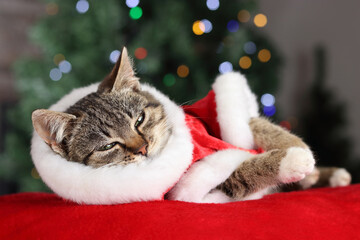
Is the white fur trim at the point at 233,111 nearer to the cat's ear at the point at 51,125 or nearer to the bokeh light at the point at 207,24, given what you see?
the cat's ear at the point at 51,125

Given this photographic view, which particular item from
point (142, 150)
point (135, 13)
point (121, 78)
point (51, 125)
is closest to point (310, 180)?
point (142, 150)

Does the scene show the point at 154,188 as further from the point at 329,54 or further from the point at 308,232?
the point at 329,54

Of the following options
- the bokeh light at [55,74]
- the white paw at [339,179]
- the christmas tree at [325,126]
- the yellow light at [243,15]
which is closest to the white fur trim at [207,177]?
the white paw at [339,179]

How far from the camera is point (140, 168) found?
2.55 feet

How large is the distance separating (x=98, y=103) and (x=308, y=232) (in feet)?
2.17

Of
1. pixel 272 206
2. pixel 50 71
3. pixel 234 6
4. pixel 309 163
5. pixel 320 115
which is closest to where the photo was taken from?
pixel 272 206

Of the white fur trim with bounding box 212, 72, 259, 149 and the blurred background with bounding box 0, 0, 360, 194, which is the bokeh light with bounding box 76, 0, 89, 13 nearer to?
the blurred background with bounding box 0, 0, 360, 194

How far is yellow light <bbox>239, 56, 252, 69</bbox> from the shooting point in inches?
79.1

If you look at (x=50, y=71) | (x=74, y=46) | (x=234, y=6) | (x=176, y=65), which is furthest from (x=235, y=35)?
(x=50, y=71)

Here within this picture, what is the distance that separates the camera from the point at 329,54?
2486 mm

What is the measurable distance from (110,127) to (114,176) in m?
0.19

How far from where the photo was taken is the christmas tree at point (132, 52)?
171 cm

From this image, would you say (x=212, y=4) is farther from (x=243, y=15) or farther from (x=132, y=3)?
(x=132, y=3)

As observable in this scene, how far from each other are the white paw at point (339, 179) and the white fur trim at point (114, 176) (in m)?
0.61
